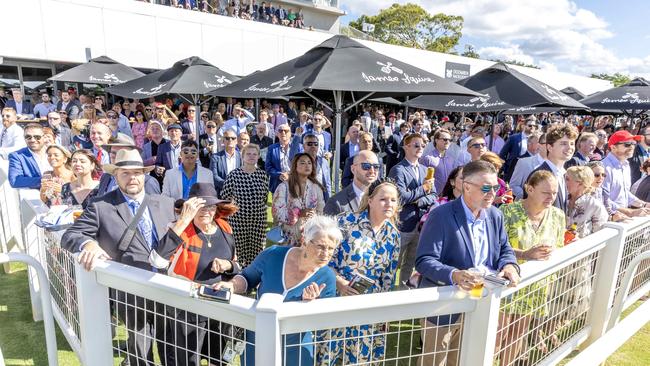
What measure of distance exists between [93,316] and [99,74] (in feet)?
28.2

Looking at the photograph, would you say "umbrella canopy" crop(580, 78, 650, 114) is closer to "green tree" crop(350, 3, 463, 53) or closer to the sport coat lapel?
the sport coat lapel

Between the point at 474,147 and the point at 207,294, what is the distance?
452cm

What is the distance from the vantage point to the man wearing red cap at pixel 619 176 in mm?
5121

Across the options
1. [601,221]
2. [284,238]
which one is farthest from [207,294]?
[601,221]

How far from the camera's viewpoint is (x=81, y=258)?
2273 mm

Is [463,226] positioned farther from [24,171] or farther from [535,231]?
[24,171]

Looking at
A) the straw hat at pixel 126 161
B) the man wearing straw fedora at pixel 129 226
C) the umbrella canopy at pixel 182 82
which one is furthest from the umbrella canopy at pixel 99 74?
the man wearing straw fedora at pixel 129 226

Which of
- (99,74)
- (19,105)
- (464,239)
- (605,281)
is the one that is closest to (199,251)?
(464,239)

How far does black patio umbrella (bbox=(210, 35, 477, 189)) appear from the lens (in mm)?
3672

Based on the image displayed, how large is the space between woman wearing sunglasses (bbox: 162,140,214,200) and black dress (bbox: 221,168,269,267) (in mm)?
375

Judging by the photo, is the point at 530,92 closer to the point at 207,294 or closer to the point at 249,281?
the point at 249,281

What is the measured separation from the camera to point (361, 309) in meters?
1.88

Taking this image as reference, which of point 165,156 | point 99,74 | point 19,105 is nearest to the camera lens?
point 165,156

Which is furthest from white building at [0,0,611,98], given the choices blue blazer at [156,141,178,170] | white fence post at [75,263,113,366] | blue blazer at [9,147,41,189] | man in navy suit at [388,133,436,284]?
white fence post at [75,263,113,366]
